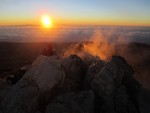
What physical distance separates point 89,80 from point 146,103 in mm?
5643

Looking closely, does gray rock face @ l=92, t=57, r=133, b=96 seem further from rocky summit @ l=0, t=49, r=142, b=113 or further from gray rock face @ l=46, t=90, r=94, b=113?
gray rock face @ l=46, t=90, r=94, b=113

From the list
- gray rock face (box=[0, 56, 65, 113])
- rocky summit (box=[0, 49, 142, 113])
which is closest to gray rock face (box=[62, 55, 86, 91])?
rocky summit (box=[0, 49, 142, 113])

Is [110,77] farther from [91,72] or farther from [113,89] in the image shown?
[91,72]

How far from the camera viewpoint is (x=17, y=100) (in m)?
14.2

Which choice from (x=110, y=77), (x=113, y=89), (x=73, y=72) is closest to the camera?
(x=113, y=89)

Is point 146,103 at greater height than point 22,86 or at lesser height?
lesser

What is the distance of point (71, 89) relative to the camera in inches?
647

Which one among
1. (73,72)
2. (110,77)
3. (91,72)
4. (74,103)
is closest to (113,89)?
(110,77)

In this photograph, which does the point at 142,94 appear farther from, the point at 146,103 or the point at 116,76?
the point at 116,76

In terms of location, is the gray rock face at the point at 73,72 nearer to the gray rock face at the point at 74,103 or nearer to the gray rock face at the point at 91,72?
the gray rock face at the point at 91,72

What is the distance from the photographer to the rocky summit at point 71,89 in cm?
1424

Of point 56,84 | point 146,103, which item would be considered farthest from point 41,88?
point 146,103

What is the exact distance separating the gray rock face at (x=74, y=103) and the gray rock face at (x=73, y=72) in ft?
5.59

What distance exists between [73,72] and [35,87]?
3.08m
